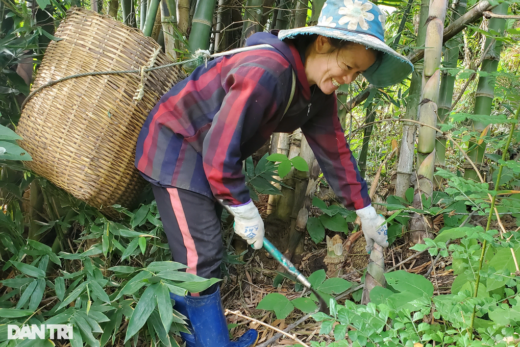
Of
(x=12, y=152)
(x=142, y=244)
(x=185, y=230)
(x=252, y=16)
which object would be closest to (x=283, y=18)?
(x=252, y=16)

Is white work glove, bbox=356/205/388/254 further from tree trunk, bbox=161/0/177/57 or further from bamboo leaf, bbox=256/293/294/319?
tree trunk, bbox=161/0/177/57

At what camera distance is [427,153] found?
1.46 meters

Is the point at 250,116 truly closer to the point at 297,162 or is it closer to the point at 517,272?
the point at 297,162

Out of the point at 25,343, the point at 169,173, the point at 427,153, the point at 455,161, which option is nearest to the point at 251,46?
the point at 169,173

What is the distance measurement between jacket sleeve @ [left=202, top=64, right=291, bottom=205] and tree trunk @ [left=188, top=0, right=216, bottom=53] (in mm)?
479

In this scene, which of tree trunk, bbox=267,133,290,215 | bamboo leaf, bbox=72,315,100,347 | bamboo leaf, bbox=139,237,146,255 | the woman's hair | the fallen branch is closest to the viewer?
bamboo leaf, bbox=72,315,100,347

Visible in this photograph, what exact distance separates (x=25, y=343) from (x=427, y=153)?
1.51 meters

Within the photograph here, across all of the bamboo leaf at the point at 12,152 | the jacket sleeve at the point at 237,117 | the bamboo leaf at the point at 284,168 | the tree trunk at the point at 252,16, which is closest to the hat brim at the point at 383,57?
the jacket sleeve at the point at 237,117

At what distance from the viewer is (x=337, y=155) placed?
1.51 metres

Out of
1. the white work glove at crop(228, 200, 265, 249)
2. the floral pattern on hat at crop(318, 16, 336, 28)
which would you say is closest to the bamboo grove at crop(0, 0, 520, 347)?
the white work glove at crop(228, 200, 265, 249)

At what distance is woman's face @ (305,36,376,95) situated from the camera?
1.14 metres

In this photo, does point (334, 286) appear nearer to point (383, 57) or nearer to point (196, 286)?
point (196, 286)

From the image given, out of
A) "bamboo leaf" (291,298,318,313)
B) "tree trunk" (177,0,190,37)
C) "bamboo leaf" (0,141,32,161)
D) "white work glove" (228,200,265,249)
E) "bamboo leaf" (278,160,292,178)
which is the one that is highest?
"tree trunk" (177,0,190,37)

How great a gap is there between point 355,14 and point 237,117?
0.48 metres
